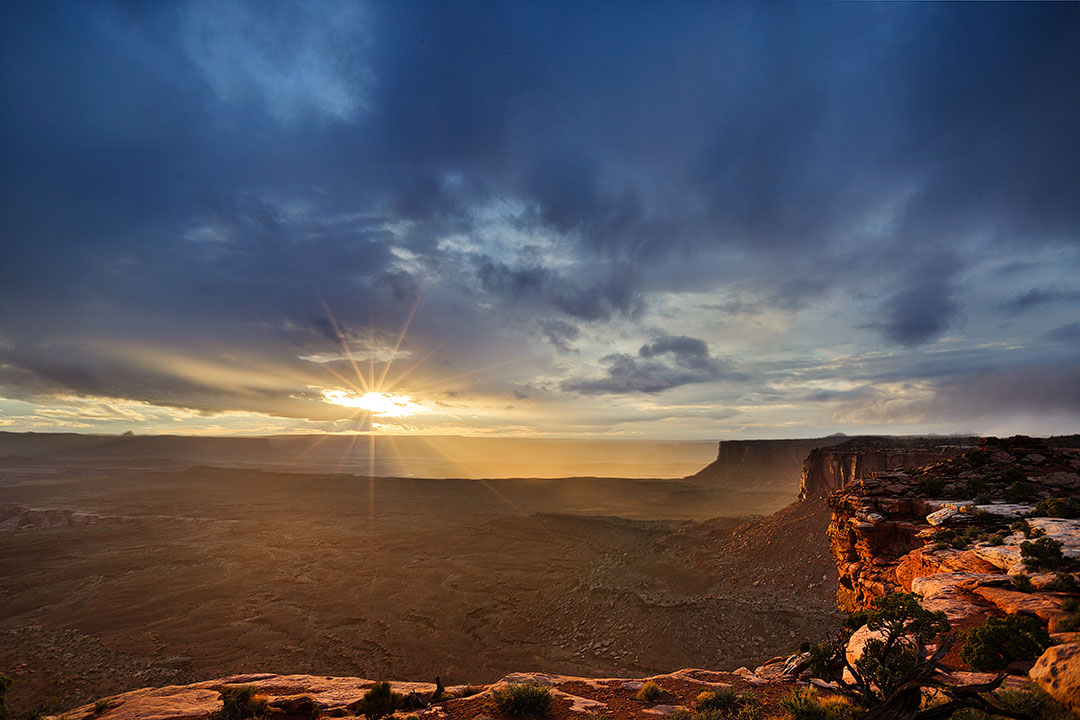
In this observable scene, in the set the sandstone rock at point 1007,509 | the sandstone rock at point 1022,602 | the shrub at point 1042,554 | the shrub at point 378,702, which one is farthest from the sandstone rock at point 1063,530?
the shrub at point 378,702

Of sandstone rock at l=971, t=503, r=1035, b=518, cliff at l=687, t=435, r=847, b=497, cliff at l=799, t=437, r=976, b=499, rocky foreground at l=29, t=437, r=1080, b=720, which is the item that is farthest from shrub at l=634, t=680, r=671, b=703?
cliff at l=687, t=435, r=847, b=497

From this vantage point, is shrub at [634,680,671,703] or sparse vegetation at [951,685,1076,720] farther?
shrub at [634,680,671,703]

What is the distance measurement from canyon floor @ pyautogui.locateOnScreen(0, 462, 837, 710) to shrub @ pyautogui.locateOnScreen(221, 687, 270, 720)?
1269 cm

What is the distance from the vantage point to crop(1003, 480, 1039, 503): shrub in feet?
46.0

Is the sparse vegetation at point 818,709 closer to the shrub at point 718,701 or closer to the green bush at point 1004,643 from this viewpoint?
the shrub at point 718,701

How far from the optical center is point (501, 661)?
69.2ft

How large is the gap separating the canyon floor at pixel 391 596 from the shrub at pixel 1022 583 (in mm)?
13873

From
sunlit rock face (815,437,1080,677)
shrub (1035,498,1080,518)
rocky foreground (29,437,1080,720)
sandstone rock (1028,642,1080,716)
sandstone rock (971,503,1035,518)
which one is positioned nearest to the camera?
sandstone rock (1028,642,1080,716)

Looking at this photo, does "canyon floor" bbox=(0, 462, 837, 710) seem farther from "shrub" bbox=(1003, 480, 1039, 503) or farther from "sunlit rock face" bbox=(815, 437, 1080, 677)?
"shrub" bbox=(1003, 480, 1039, 503)

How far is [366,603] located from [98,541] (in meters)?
38.4

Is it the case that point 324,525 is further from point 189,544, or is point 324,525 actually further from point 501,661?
point 501,661

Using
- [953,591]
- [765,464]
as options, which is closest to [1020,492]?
[953,591]

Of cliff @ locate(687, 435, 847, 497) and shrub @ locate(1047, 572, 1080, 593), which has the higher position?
shrub @ locate(1047, 572, 1080, 593)

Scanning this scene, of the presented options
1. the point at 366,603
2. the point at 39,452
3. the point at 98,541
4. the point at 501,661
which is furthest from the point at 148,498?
the point at 39,452
